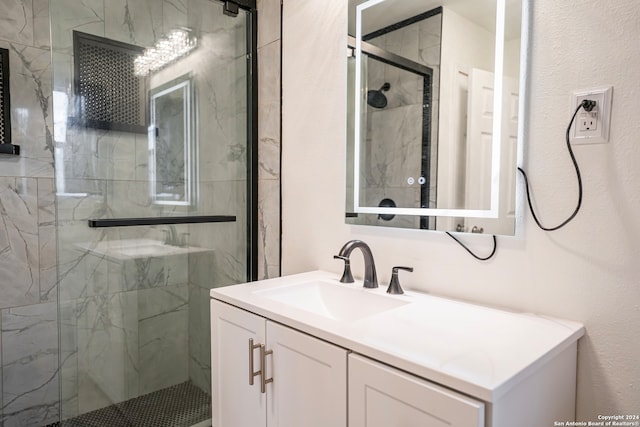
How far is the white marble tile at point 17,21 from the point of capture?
185 cm

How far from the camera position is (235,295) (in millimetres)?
1254

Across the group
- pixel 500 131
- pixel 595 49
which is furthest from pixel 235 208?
pixel 595 49

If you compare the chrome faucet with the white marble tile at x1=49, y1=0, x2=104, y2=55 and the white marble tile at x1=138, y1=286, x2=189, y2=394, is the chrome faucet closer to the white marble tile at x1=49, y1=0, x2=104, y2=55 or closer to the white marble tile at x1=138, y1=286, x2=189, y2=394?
the white marble tile at x1=138, y1=286, x2=189, y2=394

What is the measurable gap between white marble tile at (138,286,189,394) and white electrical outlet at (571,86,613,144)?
5.48 ft

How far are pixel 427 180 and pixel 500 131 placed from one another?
0.90 feet

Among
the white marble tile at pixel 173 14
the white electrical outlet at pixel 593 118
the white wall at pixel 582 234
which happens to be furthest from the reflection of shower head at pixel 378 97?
the white marble tile at pixel 173 14

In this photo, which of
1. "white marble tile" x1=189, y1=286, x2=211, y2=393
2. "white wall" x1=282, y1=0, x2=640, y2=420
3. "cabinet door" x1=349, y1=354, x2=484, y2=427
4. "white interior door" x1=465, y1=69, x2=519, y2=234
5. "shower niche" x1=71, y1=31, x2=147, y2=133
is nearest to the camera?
"cabinet door" x1=349, y1=354, x2=484, y2=427

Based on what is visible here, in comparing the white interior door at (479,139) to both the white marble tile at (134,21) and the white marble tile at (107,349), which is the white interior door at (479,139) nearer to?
the white marble tile at (134,21)

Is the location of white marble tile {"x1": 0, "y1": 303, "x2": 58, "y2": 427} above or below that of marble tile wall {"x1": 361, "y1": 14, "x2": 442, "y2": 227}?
below

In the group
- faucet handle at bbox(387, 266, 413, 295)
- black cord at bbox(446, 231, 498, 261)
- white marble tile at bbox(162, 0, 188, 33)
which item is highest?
white marble tile at bbox(162, 0, 188, 33)

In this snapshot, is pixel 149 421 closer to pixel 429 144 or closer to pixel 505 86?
pixel 429 144

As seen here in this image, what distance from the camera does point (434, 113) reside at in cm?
126

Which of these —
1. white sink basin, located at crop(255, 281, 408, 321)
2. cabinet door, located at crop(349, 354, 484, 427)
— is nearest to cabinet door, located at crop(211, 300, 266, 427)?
white sink basin, located at crop(255, 281, 408, 321)

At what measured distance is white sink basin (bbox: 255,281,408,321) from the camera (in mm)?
1270
